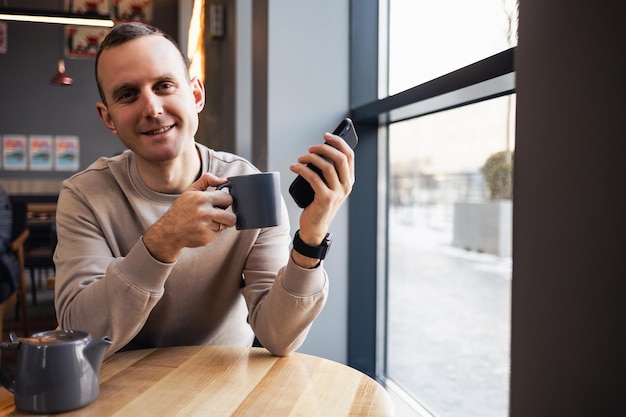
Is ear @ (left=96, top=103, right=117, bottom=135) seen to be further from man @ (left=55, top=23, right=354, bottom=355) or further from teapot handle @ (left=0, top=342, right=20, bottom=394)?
teapot handle @ (left=0, top=342, right=20, bottom=394)

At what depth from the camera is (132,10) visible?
672 cm

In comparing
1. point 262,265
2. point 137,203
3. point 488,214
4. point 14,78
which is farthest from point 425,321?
point 14,78

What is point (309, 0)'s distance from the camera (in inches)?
83.8

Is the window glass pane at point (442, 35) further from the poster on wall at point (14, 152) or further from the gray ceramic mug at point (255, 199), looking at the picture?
the poster on wall at point (14, 152)

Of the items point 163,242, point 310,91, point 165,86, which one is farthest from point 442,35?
point 163,242

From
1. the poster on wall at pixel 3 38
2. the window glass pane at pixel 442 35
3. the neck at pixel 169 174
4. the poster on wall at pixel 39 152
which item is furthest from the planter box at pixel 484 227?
the poster on wall at pixel 3 38

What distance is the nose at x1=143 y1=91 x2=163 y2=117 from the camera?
1.27 meters

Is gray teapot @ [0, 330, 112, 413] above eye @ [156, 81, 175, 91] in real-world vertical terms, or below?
below

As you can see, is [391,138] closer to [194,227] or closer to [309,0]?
[309,0]

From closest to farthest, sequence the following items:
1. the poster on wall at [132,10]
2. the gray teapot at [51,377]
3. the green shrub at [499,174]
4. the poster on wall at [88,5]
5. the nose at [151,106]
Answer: the gray teapot at [51,377], the nose at [151,106], the green shrub at [499,174], the poster on wall at [88,5], the poster on wall at [132,10]

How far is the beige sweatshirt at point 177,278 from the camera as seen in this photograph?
1.15 m

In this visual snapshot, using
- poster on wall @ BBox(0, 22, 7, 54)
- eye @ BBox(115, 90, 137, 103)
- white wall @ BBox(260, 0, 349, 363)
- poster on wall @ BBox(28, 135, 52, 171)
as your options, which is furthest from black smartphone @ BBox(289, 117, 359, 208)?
poster on wall @ BBox(0, 22, 7, 54)

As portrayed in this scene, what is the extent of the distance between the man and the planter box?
0.51m

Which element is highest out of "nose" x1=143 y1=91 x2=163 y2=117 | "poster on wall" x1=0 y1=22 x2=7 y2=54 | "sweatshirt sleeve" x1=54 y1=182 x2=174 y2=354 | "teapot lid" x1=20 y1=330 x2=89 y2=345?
"poster on wall" x1=0 y1=22 x2=7 y2=54
